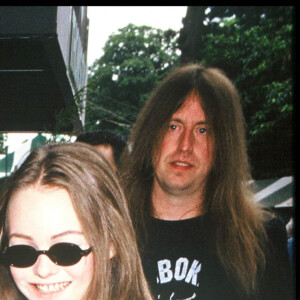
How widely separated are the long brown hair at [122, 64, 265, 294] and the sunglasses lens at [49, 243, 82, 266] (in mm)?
329

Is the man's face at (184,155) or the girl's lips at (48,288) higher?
the man's face at (184,155)

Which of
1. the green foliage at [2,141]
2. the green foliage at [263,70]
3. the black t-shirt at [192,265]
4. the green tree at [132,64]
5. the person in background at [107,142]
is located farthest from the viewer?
the green tree at [132,64]

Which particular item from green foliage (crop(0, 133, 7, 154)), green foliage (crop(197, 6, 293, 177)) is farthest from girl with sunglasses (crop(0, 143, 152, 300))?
green foliage (crop(197, 6, 293, 177))

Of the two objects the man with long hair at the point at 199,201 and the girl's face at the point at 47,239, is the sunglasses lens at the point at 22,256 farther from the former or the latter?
the man with long hair at the point at 199,201

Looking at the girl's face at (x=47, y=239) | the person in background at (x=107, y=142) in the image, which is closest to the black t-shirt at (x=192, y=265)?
the girl's face at (x=47, y=239)

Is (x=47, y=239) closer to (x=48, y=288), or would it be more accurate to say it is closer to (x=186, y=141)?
(x=48, y=288)

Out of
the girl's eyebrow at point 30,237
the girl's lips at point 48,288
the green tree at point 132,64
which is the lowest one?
the girl's lips at point 48,288

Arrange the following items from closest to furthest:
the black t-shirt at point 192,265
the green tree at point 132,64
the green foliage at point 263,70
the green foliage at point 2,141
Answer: the black t-shirt at point 192,265 < the green foliage at point 2,141 < the green foliage at point 263,70 < the green tree at point 132,64

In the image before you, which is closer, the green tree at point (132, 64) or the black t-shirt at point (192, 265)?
the black t-shirt at point (192, 265)

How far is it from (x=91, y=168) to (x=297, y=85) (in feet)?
2.20

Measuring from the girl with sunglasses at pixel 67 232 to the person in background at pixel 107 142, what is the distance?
1005 mm

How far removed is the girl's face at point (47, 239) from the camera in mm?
884

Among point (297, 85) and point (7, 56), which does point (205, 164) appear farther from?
point (7, 56)

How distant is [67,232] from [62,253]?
0.13 feet
